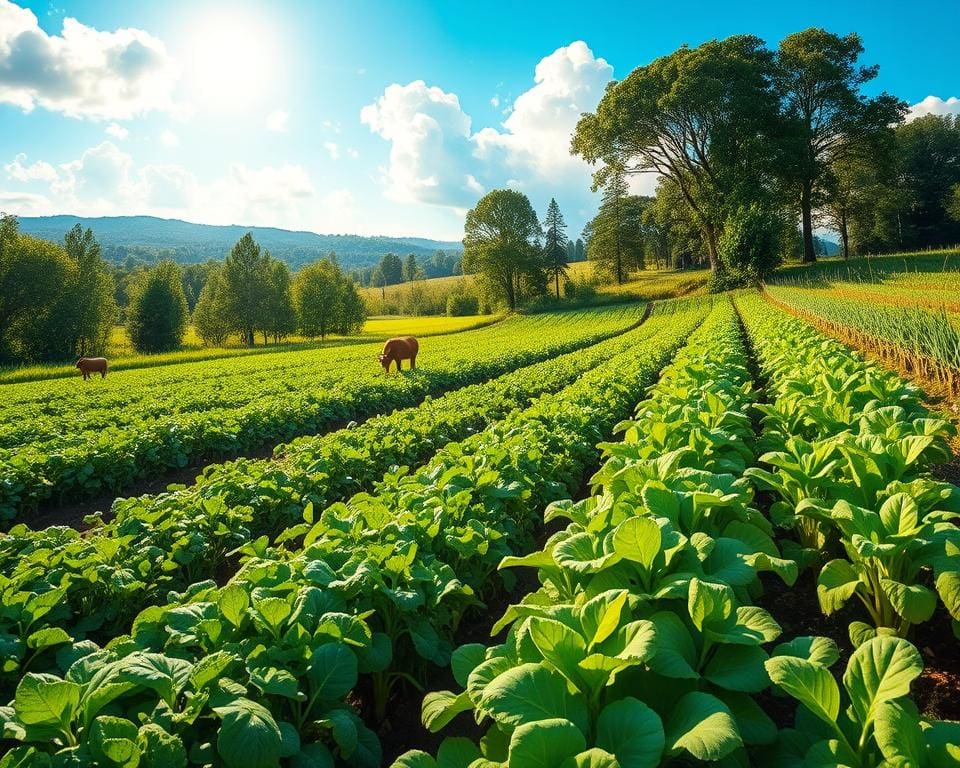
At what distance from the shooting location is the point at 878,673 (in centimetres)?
181

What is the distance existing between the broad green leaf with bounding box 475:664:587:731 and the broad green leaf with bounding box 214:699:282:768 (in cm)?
84

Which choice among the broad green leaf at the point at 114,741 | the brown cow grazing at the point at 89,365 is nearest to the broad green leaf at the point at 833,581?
the broad green leaf at the point at 114,741

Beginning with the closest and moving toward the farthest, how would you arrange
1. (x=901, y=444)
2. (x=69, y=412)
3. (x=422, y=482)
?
1. (x=901, y=444)
2. (x=422, y=482)
3. (x=69, y=412)

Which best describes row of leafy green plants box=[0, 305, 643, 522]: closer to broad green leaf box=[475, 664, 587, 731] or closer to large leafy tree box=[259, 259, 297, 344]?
broad green leaf box=[475, 664, 587, 731]

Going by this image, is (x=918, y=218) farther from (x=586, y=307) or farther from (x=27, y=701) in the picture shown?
(x=27, y=701)

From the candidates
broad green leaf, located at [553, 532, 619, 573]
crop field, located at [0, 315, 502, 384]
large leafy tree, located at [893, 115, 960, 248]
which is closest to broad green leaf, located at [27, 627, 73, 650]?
broad green leaf, located at [553, 532, 619, 573]

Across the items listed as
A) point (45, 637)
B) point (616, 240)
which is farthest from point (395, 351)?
point (616, 240)

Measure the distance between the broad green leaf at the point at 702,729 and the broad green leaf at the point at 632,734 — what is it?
0.09 meters

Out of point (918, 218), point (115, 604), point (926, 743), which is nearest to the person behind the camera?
point (926, 743)

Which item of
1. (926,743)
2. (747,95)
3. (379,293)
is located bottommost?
(926,743)

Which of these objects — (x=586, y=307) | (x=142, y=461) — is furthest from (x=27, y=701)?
(x=586, y=307)

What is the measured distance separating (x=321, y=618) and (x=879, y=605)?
3.17 metres

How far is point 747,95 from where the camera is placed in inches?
1673

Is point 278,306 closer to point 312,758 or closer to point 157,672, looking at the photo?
point 157,672
